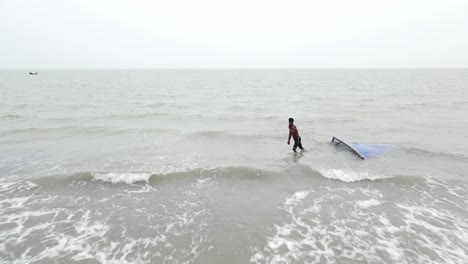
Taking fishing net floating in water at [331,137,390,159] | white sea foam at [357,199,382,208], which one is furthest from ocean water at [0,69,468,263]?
fishing net floating in water at [331,137,390,159]

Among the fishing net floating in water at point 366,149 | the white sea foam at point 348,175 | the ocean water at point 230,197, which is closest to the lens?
the ocean water at point 230,197

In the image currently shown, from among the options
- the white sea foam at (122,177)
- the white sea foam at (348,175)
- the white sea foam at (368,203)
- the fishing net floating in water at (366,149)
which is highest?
the fishing net floating in water at (366,149)

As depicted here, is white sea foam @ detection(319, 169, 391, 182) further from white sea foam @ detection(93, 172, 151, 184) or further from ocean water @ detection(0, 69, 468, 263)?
white sea foam @ detection(93, 172, 151, 184)

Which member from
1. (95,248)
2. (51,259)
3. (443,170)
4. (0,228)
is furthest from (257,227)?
(443,170)

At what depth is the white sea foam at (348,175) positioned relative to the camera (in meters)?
10.7

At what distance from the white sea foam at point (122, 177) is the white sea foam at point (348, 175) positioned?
24.9 feet

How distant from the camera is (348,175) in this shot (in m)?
10.9

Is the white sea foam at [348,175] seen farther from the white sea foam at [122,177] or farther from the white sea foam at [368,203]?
the white sea foam at [122,177]

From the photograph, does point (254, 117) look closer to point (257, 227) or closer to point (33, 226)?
point (257, 227)

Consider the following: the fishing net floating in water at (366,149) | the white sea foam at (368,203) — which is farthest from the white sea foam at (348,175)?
the fishing net floating in water at (366,149)

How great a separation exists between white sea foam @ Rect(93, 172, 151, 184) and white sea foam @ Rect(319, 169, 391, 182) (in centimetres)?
758

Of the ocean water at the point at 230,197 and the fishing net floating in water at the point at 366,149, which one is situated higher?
the fishing net floating in water at the point at 366,149

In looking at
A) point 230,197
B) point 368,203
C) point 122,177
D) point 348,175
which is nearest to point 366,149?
point 348,175

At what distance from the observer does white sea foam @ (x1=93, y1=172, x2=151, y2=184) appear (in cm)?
1070
